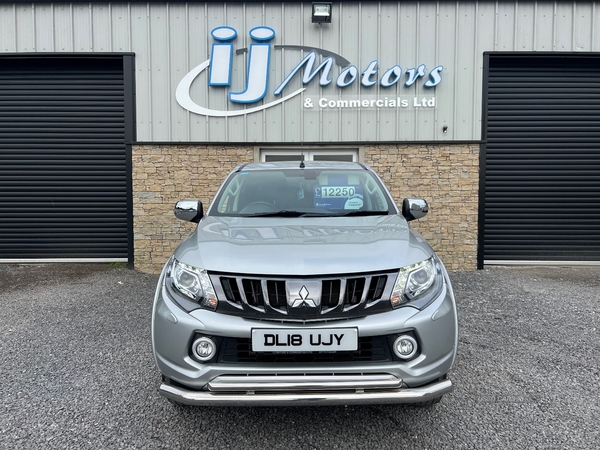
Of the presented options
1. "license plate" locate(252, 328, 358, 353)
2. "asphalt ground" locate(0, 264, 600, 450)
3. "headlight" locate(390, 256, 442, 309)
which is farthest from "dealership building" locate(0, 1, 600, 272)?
"license plate" locate(252, 328, 358, 353)

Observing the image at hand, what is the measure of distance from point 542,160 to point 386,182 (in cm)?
295

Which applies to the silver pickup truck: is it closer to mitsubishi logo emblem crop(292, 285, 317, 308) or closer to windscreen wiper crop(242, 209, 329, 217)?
mitsubishi logo emblem crop(292, 285, 317, 308)

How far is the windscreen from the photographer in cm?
321

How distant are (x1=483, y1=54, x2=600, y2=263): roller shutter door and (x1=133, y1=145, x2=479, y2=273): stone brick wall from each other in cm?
56

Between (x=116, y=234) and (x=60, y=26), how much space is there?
3.73 metres

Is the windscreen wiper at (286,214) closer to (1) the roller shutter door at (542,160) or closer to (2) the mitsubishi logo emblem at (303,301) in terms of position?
(2) the mitsubishi logo emblem at (303,301)

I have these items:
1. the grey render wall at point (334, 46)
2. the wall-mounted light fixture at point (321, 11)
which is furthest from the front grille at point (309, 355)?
the wall-mounted light fixture at point (321, 11)

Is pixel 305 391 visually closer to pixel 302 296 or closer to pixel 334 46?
pixel 302 296

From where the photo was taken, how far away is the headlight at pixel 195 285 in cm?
208

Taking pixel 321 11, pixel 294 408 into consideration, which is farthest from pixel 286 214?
pixel 321 11

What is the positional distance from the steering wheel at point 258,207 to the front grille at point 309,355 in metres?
1.38

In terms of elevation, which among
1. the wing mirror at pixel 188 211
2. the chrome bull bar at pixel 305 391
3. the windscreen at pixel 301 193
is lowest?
the chrome bull bar at pixel 305 391

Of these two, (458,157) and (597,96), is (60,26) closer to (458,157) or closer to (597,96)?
(458,157)

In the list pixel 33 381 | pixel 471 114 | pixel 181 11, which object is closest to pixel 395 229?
pixel 33 381
